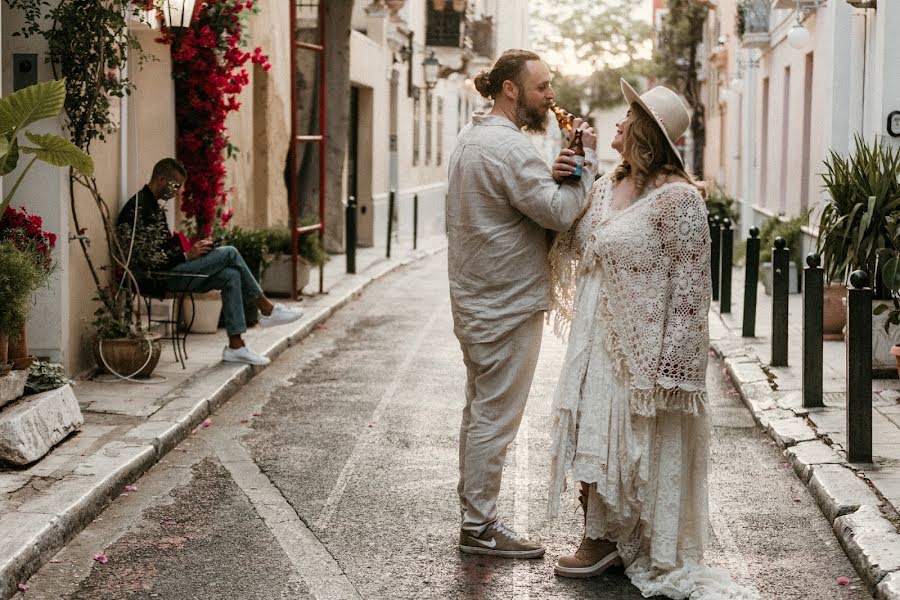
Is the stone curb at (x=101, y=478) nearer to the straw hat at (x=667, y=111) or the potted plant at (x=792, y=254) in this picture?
the straw hat at (x=667, y=111)

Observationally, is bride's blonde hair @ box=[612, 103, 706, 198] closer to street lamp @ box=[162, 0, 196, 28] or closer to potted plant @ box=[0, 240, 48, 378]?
potted plant @ box=[0, 240, 48, 378]

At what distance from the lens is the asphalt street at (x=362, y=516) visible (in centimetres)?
559

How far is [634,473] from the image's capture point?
5.39 meters

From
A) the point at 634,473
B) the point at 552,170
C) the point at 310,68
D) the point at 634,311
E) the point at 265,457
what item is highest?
the point at 310,68

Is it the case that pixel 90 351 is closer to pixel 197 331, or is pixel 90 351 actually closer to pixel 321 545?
pixel 197 331

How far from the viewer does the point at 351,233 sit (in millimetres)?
19406

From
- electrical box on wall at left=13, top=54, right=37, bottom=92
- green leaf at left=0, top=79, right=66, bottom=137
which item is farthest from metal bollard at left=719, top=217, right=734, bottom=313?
green leaf at left=0, top=79, right=66, bottom=137

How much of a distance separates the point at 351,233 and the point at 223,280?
840cm

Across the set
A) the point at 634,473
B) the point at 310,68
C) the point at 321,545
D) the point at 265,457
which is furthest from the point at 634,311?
the point at 310,68

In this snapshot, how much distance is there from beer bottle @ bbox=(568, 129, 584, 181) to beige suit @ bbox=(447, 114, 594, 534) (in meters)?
0.05

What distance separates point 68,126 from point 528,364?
484 centimetres

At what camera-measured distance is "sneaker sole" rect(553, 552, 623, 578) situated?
5605mm

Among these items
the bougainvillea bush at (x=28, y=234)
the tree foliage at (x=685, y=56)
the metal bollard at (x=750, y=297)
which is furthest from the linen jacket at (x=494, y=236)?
the tree foliage at (x=685, y=56)

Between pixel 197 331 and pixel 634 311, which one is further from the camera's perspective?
pixel 197 331
